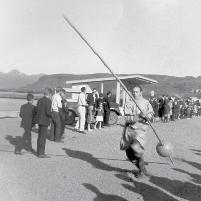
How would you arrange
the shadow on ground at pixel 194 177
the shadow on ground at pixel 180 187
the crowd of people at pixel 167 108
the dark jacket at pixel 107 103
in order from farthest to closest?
1. the crowd of people at pixel 167 108
2. the dark jacket at pixel 107 103
3. the shadow on ground at pixel 194 177
4. the shadow on ground at pixel 180 187

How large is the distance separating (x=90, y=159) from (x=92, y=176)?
2.01 m

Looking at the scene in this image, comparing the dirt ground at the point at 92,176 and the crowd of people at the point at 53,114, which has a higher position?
the crowd of people at the point at 53,114

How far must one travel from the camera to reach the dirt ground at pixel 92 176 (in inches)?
243

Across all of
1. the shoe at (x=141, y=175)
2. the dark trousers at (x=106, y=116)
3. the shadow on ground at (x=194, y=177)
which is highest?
the dark trousers at (x=106, y=116)

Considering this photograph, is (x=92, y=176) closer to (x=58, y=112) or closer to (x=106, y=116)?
(x=58, y=112)

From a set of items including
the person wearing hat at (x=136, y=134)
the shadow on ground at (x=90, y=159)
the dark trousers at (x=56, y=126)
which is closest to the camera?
the person wearing hat at (x=136, y=134)

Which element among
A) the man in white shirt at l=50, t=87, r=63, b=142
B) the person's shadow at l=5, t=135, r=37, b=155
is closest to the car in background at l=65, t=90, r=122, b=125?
the person's shadow at l=5, t=135, r=37, b=155

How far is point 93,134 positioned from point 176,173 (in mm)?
7062

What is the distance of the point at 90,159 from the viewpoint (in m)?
9.56

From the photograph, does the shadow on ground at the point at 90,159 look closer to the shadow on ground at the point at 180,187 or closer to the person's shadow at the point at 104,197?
the shadow on ground at the point at 180,187

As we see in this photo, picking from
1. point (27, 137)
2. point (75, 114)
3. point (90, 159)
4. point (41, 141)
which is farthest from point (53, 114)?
point (75, 114)

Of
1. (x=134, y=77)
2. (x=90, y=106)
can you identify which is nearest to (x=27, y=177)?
(x=90, y=106)

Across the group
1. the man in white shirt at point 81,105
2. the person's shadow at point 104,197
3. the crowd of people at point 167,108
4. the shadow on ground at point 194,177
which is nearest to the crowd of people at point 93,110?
the man in white shirt at point 81,105

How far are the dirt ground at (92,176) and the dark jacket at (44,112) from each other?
86cm
